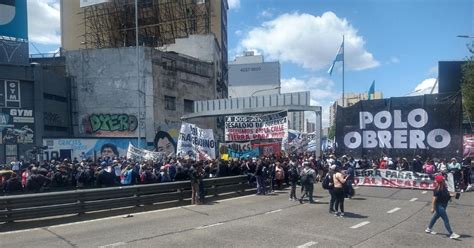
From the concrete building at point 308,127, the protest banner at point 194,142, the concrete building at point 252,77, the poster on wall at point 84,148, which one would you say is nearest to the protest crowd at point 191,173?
the protest banner at point 194,142

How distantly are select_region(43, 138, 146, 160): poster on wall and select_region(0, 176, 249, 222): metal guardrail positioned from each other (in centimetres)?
1837

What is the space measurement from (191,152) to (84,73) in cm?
2744

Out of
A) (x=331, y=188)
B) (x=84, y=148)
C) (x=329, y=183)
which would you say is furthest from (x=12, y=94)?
(x=331, y=188)

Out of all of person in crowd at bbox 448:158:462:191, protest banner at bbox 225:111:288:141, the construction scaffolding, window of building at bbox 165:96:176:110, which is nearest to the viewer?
person in crowd at bbox 448:158:462:191

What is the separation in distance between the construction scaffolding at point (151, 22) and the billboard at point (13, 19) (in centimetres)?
2430

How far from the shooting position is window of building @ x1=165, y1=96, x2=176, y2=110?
47144mm

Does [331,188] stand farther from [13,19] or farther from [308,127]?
[308,127]

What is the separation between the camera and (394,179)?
23.0m

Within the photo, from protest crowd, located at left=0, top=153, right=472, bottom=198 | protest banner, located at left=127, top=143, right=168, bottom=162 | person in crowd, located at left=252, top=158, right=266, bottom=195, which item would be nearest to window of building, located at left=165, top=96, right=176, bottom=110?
protest banner, located at left=127, top=143, right=168, bottom=162

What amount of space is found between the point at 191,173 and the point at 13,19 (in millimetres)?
25592

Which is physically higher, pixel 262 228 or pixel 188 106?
pixel 188 106

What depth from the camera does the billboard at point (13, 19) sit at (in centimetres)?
3422

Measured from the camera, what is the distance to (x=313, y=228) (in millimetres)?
11781

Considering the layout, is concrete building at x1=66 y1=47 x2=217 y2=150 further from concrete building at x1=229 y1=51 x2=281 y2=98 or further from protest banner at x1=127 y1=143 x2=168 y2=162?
concrete building at x1=229 y1=51 x2=281 y2=98
